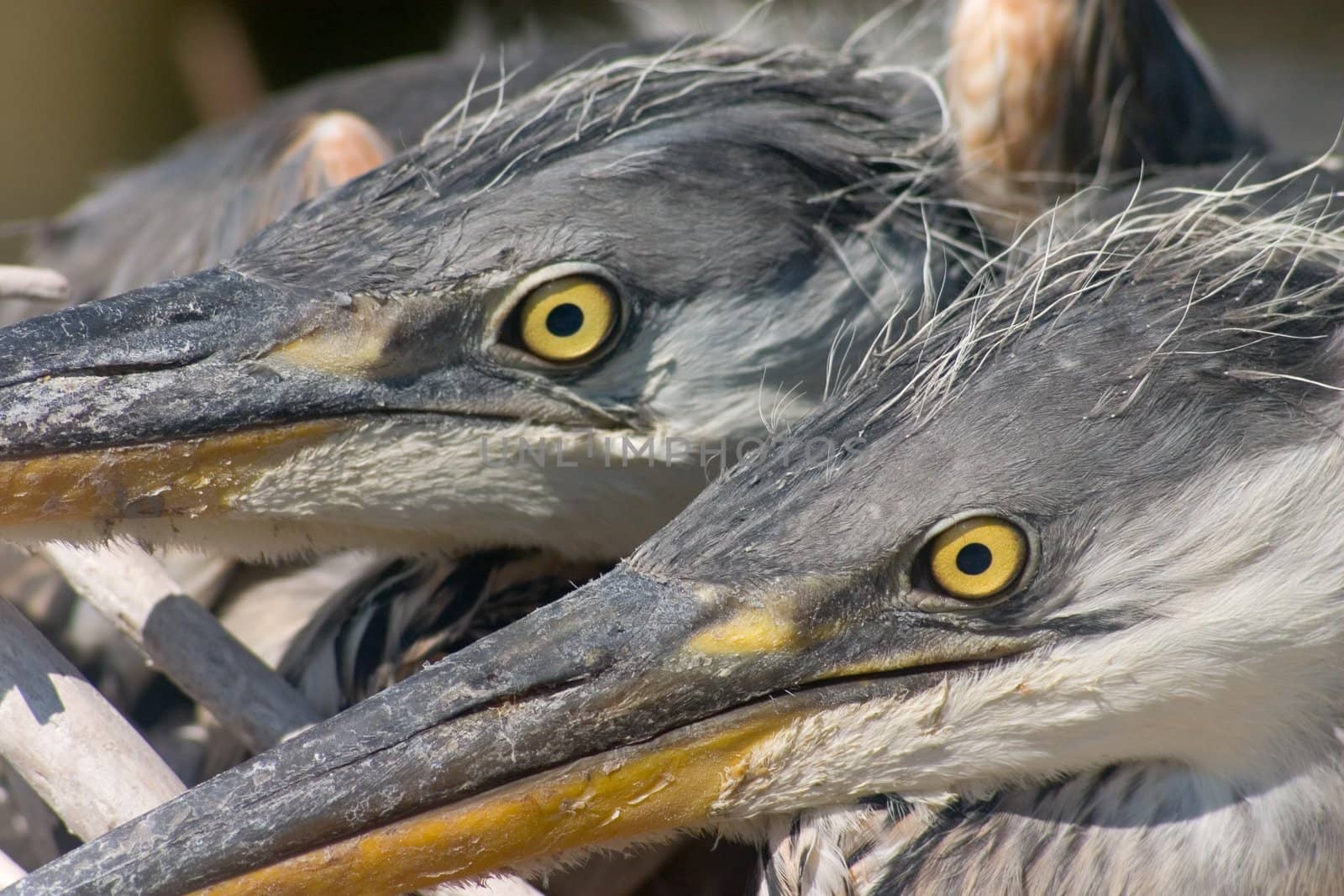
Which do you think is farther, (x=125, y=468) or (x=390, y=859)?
(x=125, y=468)

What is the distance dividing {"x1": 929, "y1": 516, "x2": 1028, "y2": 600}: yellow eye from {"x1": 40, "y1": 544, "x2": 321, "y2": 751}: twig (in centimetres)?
108

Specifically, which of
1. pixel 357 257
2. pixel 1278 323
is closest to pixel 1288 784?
pixel 1278 323

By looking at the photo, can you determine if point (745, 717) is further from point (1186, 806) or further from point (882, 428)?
point (1186, 806)

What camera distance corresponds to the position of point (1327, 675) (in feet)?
6.28

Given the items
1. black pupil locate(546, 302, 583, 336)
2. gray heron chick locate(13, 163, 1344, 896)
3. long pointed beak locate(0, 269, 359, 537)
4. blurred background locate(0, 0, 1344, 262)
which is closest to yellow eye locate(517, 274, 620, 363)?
black pupil locate(546, 302, 583, 336)

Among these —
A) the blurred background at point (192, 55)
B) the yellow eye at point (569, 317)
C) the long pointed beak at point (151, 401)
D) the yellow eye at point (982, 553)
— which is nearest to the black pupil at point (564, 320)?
the yellow eye at point (569, 317)

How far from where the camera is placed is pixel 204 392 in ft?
7.28

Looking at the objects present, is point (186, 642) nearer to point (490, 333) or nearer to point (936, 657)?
point (490, 333)

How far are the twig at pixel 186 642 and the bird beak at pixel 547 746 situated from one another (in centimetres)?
51

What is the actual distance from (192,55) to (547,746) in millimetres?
5376

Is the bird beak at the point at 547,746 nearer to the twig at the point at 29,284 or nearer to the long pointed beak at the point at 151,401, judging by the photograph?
the long pointed beak at the point at 151,401

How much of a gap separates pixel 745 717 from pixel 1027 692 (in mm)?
354

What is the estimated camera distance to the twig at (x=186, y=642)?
240 cm

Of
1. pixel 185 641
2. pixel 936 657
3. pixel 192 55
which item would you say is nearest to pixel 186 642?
pixel 185 641
